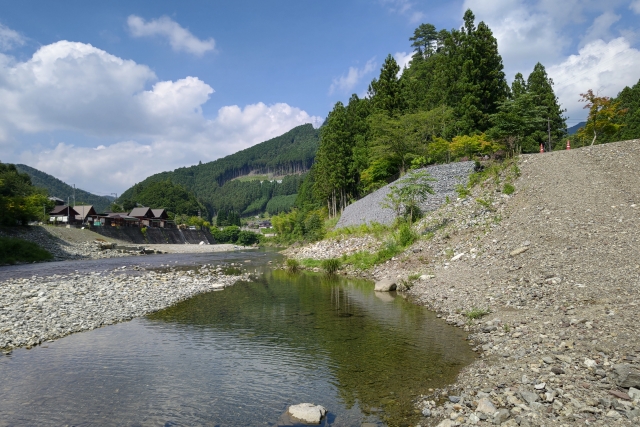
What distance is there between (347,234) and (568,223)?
19.5m

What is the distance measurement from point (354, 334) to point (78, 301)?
11357 millimetres

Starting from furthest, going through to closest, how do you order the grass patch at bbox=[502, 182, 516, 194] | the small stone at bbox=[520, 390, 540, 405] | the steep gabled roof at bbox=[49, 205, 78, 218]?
the steep gabled roof at bbox=[49, 205, 78, 218]
the grass patch at bbox=[502, 182, 516, 194]
the small stone at bbox=[520, 390, 540, 405]

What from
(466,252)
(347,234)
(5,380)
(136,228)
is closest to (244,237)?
(136,228)

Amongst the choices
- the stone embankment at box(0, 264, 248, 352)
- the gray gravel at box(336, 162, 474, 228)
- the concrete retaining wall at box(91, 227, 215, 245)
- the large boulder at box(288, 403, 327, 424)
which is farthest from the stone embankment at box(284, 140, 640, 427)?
the concrete retaining wall at box(91, 227, 215, 245)

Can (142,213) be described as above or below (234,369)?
above

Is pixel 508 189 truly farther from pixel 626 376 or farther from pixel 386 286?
pixel 626 376

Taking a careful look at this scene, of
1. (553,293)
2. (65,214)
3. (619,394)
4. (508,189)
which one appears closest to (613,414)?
(619,394)

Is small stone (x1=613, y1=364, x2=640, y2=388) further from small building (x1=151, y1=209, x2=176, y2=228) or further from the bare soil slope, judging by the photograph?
small building (x1=151, y1=209, x2=176, y2=228)

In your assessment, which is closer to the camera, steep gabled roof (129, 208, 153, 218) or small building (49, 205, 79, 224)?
small building (49, 205, 79, 224)

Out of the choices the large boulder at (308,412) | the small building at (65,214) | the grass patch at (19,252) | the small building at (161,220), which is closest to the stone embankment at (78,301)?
the large boulder at (308,412)

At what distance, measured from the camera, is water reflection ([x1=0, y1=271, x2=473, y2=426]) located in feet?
21.6

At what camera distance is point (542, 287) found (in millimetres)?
11922

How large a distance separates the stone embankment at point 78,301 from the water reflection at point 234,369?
3.19ft

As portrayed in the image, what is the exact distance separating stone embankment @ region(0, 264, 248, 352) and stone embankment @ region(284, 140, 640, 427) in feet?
34.5
